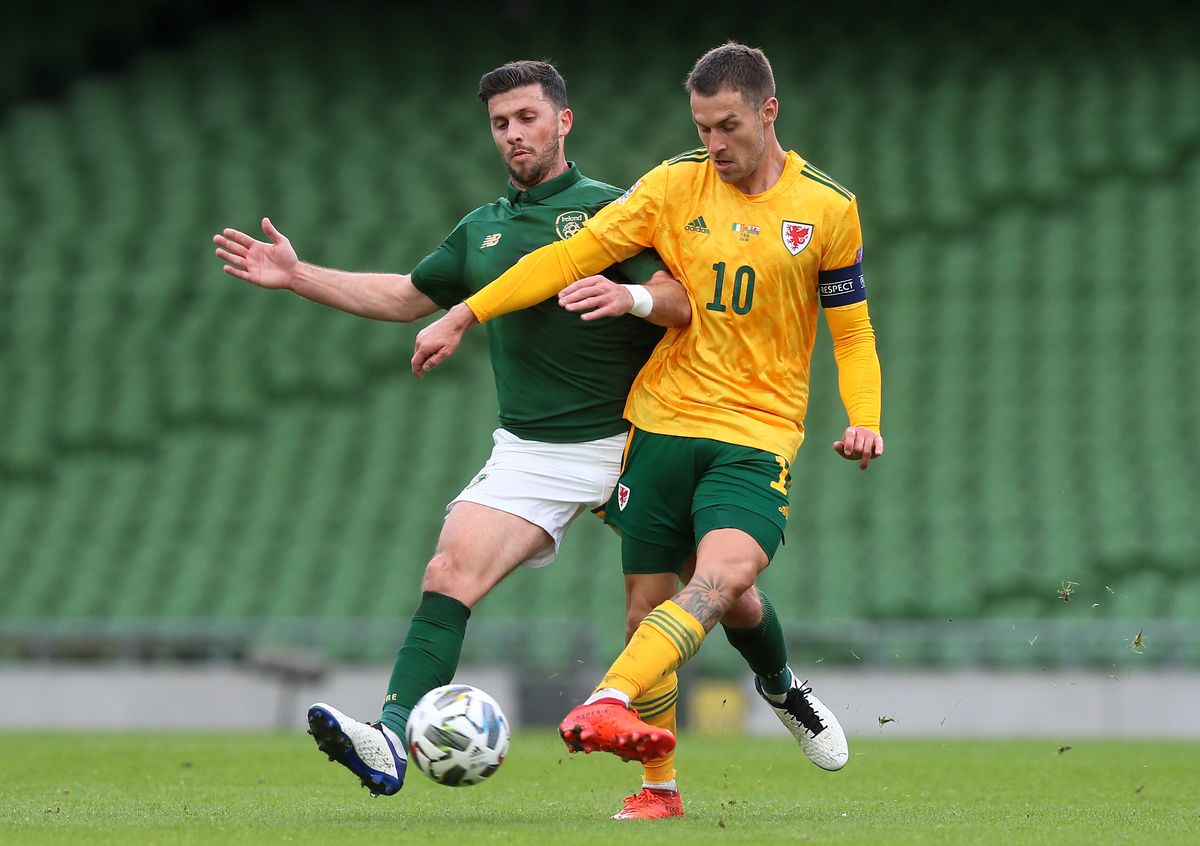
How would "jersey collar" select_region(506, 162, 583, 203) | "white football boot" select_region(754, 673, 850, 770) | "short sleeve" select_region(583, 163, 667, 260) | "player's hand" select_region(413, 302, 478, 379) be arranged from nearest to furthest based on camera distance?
"player's hand" select_region(413, 302, 478, 379)
"short sleeve" select_region(583, 163, 667, 260)
"jersey collar" select_region(506, 162, 583, 203)
"white football boot" select_region(754, 673, 850, 770)

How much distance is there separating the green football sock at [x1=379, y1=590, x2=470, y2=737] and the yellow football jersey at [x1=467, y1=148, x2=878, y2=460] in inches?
35.7

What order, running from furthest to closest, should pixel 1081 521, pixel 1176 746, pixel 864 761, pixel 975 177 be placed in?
pixel 975 177, pixel 1081 521, pixel 1176 746, pixel 864 761

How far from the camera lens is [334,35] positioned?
19672 mm

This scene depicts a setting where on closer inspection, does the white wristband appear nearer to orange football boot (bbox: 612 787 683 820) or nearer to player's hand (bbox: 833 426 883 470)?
player's hand (bbox: 833 426 883 470)

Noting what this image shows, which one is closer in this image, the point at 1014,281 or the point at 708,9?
the point at 1014,281

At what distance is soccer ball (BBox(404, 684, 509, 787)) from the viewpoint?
5117mm

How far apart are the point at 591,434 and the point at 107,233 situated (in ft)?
43.3

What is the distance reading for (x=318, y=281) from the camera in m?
6.17

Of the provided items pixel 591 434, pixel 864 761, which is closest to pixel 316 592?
pixel 864 761

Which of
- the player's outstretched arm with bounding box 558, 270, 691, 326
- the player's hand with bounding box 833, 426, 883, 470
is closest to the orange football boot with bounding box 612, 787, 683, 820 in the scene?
the player's hand with bounding box 833, 426, 883, 470

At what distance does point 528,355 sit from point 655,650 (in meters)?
1.36

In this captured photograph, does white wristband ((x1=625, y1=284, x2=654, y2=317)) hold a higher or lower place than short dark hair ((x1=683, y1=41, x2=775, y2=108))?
lower

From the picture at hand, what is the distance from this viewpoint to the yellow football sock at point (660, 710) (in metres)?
5.95

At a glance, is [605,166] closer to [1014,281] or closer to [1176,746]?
[1014,281]
